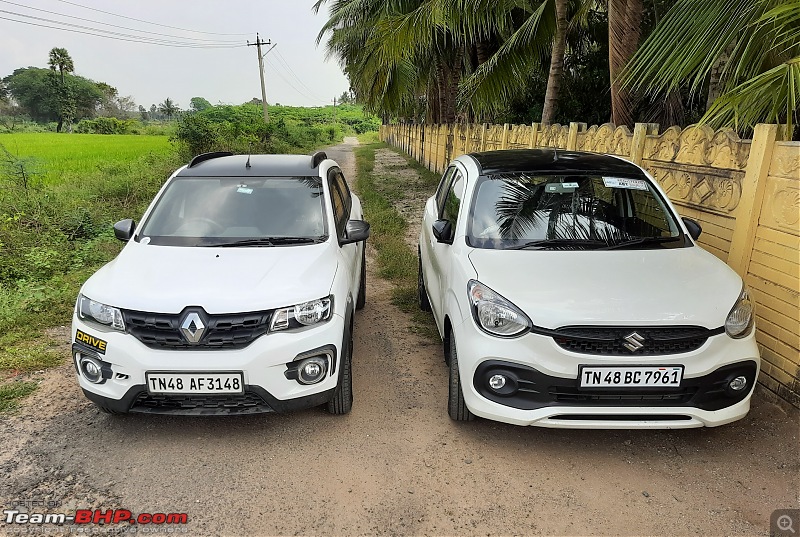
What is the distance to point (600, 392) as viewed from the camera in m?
2.61

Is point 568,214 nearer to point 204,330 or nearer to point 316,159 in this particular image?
point 316,159

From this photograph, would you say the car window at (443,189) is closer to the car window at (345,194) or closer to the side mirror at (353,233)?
the car window at (345,194)

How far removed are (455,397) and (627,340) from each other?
1.06 meters

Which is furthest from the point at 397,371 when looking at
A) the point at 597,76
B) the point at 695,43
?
the point at 597,76

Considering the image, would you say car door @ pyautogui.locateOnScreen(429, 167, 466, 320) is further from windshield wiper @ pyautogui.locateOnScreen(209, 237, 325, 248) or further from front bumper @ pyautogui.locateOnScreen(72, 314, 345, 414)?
front bumper @ pyautogui.locateOnScreen(72, 314, 345, 414)

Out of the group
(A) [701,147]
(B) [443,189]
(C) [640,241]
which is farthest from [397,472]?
(A) [701,147]

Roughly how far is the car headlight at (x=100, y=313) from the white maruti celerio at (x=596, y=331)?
6.35ft

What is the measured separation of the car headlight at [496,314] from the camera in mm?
2678

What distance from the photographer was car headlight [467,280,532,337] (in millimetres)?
2678

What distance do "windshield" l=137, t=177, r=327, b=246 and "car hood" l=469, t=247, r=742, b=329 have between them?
139cm

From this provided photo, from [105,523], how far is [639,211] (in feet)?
12.1

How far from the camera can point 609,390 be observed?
2596mm

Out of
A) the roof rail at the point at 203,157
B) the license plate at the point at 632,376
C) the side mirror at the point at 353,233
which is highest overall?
the roof rail at the point at 203,157

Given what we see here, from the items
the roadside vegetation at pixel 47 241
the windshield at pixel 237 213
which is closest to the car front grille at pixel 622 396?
the windshield at pixel 237 213
